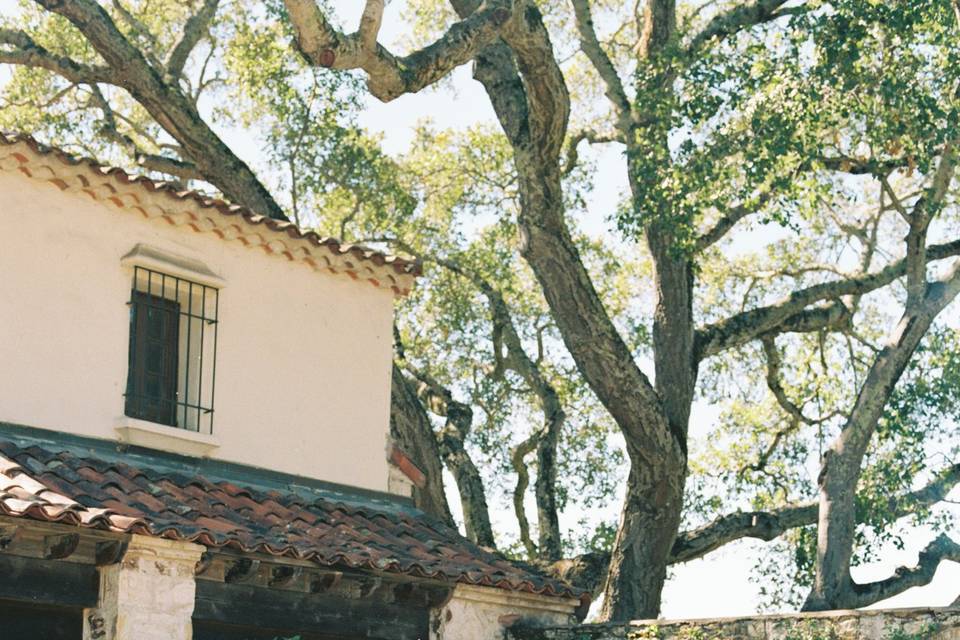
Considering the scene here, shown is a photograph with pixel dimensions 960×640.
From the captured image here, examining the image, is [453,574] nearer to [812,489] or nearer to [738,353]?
[812,489]

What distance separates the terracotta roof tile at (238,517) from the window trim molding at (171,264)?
5.71ft

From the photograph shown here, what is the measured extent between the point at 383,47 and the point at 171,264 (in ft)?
8.71

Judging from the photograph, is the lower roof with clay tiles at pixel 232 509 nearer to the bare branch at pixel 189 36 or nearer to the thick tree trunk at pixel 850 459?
the thick tree trunk at pixel 850 459

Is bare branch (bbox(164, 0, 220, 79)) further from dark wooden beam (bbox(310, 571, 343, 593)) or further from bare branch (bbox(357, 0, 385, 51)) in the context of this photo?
dark wooden beam (bbox(310, 571, 343, 593))

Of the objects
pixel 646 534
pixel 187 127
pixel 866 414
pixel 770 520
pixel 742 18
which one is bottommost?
pixel 646 534

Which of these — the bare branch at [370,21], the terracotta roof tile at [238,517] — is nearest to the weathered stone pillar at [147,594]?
the terracotta roof tile at [238,517]

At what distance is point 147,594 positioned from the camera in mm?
10656

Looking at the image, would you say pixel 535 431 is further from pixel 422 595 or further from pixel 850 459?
pixel 422 595

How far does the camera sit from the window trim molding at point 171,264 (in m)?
12.7

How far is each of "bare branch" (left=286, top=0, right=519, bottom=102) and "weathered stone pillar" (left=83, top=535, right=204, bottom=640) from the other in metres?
3.81

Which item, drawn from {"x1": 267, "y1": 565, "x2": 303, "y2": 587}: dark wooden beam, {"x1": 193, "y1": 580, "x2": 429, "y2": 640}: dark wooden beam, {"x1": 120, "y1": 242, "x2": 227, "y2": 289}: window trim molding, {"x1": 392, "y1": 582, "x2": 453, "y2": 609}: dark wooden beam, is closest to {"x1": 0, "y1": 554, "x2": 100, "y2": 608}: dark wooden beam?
{"x1": 193, "y1": 580, "x2": 429, "y2": 640}: dark wooden beam

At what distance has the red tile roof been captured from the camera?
39.6 ft

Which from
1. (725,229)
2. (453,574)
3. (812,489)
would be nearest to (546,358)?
(812,489)

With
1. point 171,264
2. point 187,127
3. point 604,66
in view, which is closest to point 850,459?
point 604,66
